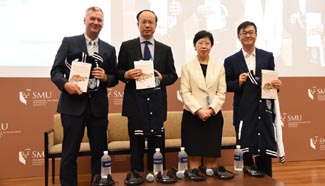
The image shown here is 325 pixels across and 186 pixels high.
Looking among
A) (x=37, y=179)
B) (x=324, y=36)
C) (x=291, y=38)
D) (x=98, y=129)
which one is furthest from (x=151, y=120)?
(x=324, y=36)

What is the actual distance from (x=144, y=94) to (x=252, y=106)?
867 millimetres

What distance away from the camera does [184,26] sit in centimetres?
411

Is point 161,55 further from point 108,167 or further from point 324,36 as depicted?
point 324,36

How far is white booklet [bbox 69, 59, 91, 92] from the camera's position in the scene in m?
2.42

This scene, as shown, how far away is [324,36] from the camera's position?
14.7 feet

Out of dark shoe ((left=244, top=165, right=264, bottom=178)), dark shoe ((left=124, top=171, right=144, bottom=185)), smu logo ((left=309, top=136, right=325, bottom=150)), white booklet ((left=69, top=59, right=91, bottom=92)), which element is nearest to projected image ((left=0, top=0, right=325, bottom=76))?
smu logo ((left=309, top=136, right=325, bottom=150))

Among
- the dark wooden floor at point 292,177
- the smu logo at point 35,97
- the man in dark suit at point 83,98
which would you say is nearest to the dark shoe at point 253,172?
the man in dark suit at point 83,98

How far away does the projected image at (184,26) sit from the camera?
3.71 m

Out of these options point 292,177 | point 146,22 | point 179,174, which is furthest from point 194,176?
point 292,177

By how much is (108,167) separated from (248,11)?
3061mm

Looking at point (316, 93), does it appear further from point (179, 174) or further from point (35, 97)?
point (35, 97)

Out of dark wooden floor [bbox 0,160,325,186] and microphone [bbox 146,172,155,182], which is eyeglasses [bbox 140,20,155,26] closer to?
microphone [bbox 146,172,155,182]

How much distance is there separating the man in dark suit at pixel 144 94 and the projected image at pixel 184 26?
1353mm

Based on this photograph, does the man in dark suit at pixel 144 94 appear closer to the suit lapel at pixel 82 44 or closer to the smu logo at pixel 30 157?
the suit lapel at pixel 82 44
